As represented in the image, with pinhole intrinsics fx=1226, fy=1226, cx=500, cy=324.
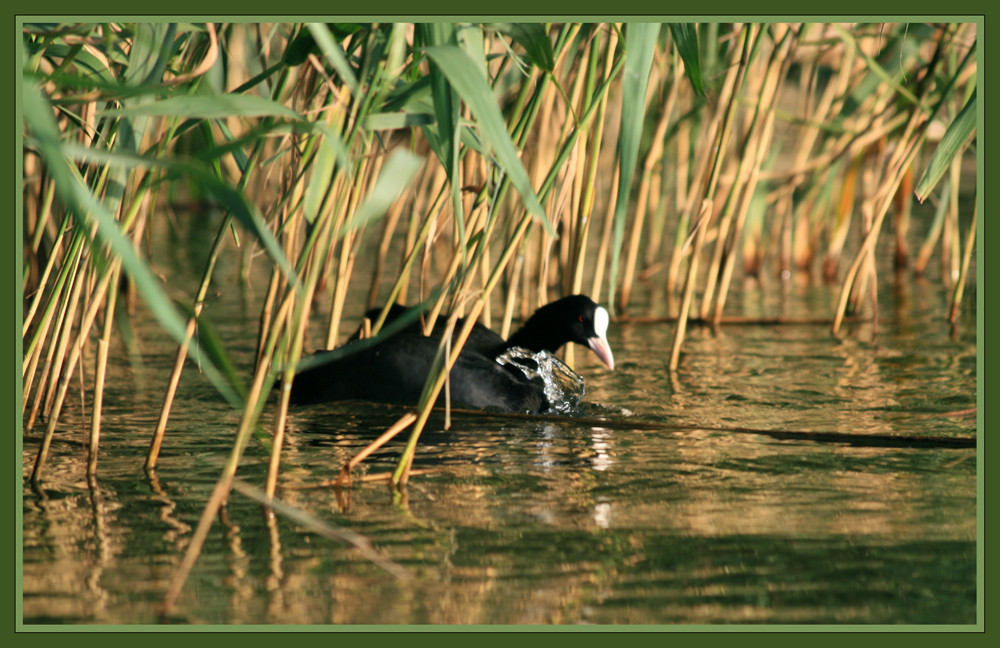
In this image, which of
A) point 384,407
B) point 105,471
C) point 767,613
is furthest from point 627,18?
point 384,407

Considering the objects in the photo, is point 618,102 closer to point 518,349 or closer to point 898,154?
point 898,154

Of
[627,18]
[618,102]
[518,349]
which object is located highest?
[618,102]

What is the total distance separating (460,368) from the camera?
418 cm

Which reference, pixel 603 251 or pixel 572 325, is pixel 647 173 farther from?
pixel 572 325

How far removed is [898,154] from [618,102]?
1.72 meters

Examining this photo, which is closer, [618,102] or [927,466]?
[927,466]

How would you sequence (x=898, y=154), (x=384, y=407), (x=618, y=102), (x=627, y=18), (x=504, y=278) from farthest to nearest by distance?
(x=504, y=278)
(x=618, y=102)
(x=898, y=154)
(x=384, y=407)
(x=627, y=18)

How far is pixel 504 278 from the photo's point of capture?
22.5 feet

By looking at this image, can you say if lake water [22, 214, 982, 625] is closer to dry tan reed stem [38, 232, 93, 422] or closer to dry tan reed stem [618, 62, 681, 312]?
dry tan reed stem [38, 232, 93, 422]

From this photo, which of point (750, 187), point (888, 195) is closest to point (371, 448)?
point (888, 195)

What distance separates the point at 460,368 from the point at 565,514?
1322mm

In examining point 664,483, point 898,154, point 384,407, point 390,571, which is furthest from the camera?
point 898,154

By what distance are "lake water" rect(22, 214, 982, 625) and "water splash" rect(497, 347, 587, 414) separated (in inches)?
4.2

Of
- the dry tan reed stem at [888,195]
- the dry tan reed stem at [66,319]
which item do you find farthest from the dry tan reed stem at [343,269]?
Result: the dry tan reed stem at [888,195]
